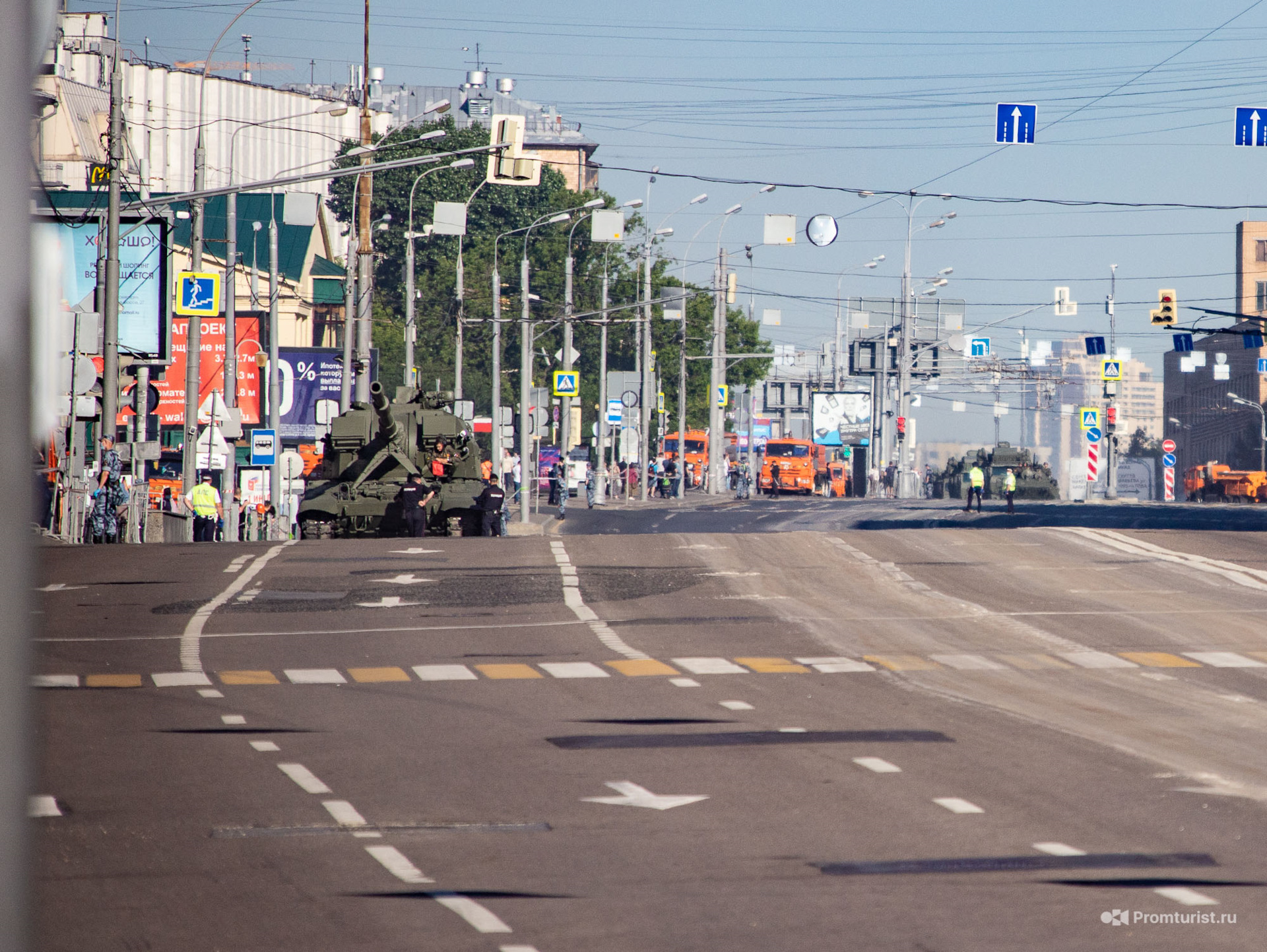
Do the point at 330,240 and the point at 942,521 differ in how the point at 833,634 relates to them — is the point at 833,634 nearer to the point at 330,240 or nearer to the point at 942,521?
the point at 942,521

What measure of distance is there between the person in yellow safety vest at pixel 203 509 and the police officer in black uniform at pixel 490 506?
265 inches

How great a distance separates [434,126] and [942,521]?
5507cm

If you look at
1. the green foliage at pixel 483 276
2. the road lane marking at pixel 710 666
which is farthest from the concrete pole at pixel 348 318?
the green foliage at pixel 483 276

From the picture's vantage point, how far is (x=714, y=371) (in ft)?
257

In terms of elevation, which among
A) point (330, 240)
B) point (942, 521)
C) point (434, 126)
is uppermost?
point (434, 126)

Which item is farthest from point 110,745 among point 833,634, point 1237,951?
point 833,634

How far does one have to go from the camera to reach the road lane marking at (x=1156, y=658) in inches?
583

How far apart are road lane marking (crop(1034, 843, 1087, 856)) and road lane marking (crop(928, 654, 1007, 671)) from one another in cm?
671

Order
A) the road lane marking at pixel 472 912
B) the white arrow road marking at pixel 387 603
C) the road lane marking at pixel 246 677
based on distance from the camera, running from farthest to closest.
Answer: the white arrow road marking at pixel 387 603 → the road lane marking at pixel 246 677 → the road lane marking at pixel 472 912

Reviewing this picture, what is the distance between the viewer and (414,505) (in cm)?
3114

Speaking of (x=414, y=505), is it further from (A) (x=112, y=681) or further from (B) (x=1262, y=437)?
(B) (x=1262, y=437)

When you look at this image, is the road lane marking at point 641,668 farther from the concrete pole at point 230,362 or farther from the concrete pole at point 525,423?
the concrete pole at point 525,423

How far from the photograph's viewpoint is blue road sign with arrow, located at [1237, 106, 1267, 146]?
32.5 metres

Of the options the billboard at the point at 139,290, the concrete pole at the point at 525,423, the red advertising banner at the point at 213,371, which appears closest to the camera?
the billboard at the point at 139,290
